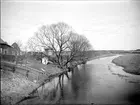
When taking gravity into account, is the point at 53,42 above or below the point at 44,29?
below

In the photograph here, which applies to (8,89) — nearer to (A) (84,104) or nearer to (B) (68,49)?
(A) (84,104)

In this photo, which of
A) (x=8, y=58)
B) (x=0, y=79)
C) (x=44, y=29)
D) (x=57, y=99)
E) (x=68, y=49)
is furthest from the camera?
(x=68, y=49)

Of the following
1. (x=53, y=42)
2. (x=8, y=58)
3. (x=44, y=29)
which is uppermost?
(x=44, y=29)

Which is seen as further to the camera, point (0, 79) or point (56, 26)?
point (56, 26)

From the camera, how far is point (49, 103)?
11.0 metres

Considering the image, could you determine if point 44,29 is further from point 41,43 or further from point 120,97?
point 120,97

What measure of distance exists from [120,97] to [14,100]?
12205 mm

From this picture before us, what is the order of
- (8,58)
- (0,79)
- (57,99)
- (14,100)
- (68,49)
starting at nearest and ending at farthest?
(14,100) < (57,99) < (0,79) < (8,58) < (68,49)

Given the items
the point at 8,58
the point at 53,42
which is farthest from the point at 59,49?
the point at 8,58

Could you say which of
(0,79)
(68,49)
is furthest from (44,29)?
(0,79)

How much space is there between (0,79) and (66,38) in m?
21.9

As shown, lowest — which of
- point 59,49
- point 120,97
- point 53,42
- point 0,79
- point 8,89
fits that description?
point 120,97

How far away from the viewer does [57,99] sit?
12070mm

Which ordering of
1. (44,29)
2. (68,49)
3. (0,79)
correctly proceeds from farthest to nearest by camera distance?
1. (68,49)
2. (44,29)
3. (0,79)
